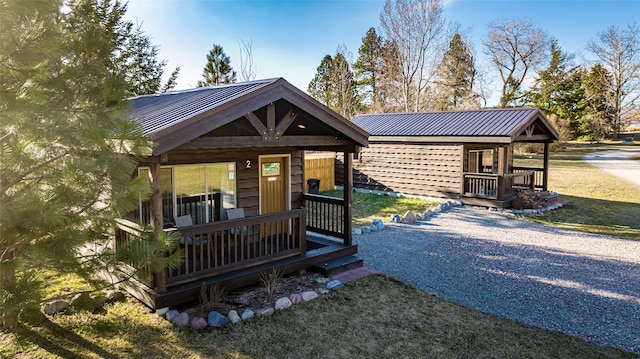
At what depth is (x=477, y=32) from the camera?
126 ft

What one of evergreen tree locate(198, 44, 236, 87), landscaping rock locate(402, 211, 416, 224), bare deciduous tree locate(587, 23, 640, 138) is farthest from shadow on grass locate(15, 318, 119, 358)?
bare deciduous tree locate(587, 23, 640, 138)

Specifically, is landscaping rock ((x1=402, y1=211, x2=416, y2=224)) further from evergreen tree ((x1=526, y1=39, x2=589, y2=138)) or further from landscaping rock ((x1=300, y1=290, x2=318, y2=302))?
evergreen tree ((x1=526, y1=39, x2=589, y2=138))

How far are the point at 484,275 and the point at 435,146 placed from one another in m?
8.68

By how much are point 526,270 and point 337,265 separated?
3917 mm

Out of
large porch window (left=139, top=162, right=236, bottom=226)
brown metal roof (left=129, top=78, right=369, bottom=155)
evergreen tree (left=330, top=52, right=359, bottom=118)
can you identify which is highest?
evergreen tree (left=330, top=52, right=359, bottom=118)

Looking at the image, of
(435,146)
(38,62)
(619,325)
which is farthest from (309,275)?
(435,146)

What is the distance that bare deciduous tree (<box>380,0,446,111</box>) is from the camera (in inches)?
1120

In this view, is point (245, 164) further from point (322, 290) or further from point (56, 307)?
point (56, 307)

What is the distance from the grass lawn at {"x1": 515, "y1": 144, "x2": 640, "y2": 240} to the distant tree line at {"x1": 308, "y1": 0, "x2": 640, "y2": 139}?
39.6 ft

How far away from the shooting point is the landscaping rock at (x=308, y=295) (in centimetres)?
661

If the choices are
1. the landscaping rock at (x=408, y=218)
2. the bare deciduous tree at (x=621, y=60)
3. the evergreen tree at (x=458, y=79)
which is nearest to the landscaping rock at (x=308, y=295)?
the landscaping rock at (x=408, y=218)

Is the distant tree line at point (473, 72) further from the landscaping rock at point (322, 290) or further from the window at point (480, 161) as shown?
the landscaping rock at point (322, 290)

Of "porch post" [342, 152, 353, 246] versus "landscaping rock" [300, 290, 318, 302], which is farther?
"porch post" [342, 152, 353, 246]

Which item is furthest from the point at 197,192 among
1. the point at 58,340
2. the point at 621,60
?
the point at 621,60
